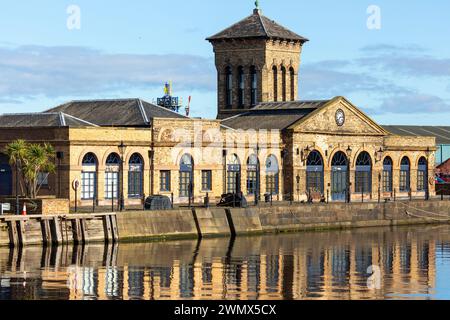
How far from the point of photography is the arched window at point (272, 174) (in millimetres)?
92688

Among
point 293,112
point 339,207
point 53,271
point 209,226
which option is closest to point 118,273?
point 53,271

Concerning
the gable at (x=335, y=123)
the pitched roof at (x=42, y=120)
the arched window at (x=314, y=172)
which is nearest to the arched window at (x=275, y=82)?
the gable at (x=335, y=123)

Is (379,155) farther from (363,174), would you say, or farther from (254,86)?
(254,86)

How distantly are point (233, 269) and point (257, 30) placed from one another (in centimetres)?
4941

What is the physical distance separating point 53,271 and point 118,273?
2.53 metres

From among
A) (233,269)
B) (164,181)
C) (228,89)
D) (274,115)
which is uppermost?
(228,89)

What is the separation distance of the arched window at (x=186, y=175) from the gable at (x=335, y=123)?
8456mm

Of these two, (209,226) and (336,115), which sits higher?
(336,115)

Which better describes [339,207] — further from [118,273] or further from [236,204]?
[118,273]

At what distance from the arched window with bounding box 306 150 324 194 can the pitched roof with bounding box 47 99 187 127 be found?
31.6 ft

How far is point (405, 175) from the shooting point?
106 meters

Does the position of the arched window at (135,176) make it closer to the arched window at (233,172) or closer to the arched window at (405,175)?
the arched window at (233,172)

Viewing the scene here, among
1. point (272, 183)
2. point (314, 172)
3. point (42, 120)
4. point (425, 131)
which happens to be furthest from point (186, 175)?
point (425, 131)
